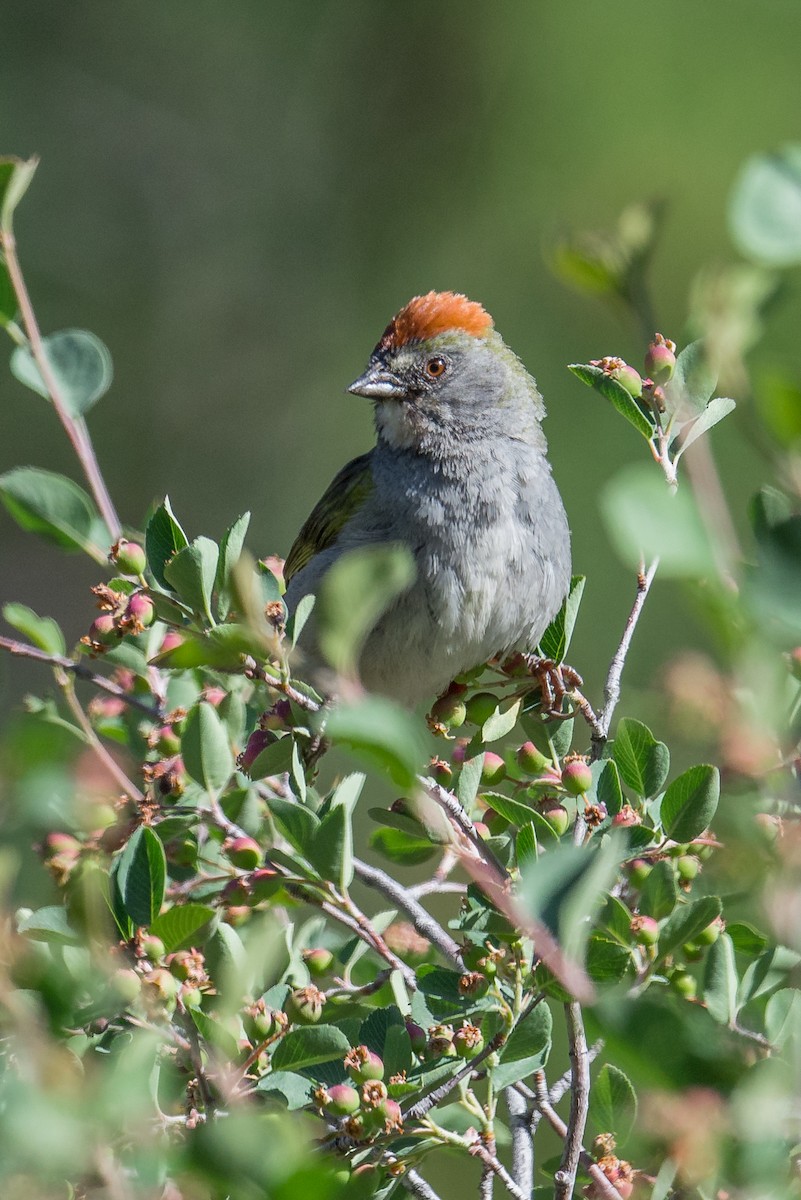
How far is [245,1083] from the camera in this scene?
6.03 feet

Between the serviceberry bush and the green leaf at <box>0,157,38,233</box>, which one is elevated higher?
the green leaf at <box>0,157,38,233</box>

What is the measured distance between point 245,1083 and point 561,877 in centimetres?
75

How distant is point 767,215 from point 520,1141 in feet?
4.95

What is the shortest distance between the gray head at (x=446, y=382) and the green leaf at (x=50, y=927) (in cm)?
220

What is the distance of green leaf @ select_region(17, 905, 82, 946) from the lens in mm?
1891

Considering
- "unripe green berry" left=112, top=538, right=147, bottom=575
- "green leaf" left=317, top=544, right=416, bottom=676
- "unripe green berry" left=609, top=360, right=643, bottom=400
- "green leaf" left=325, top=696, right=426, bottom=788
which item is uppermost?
"unripe green berry" left=609, top=360, right=643, bottom=400

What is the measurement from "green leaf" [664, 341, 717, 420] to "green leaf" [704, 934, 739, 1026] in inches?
31.6

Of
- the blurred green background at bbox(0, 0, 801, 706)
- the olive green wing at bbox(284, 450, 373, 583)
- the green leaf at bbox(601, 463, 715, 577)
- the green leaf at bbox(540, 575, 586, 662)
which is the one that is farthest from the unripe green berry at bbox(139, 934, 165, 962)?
the blurred green background at bbox(0, 0, 801, 706)

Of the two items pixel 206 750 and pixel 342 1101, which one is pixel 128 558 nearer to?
pixel 206 750

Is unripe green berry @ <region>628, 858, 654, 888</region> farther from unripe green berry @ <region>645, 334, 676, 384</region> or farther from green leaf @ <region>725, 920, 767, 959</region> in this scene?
unripe green berry @ <region>645, 334, 676, 384</region>

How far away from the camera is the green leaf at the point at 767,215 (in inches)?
46.6

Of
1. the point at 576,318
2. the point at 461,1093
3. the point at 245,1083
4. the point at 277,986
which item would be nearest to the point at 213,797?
the point at 277,986

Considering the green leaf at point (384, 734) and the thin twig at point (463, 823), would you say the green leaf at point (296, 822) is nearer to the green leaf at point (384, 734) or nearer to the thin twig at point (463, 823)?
the thin twig at point (463, 823)

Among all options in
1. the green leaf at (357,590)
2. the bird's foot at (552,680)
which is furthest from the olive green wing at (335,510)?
the green leaf at (357,590)
